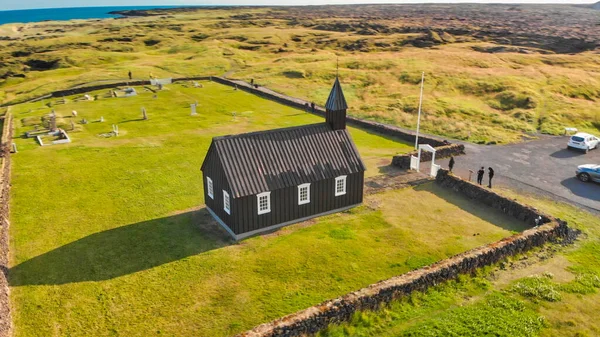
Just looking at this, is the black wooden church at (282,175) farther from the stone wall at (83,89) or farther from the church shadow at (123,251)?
the stone wall at (83,89)

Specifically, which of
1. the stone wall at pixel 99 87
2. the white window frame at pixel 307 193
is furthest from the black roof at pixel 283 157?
the stone wall at pixel 99 87

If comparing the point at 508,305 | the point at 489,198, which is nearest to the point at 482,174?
the point at 489,198

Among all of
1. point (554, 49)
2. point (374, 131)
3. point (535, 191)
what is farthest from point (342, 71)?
point (554, 49)

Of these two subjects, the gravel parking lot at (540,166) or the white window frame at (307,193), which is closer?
the white window frame at (307,193)

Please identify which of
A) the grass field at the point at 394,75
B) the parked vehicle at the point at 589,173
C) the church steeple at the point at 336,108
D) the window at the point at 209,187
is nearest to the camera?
the window at the point at 209,187

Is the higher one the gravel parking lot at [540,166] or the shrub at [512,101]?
the shrub at [512,101]

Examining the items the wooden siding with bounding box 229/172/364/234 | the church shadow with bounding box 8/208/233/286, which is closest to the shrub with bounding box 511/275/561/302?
the wooden siding with bounding box 229/172/364/234

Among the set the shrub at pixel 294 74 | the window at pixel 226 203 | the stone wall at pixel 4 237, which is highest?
the shrub at pixel 294 74
